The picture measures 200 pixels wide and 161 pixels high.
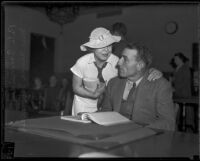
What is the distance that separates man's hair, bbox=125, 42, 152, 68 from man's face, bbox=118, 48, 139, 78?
15 millimetres

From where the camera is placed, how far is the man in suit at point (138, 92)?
90cm

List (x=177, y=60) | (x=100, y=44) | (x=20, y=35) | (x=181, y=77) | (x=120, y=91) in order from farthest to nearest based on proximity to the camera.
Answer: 1. (x=177, y=60)
2. (x=181, y=77)
3. (x=120, y=91)
4. (x=100, y=44)
5. (x=20, y=35)

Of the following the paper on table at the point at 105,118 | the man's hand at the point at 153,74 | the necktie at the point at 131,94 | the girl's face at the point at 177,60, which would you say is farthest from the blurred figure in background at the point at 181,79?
the paper on table at the point at 105,118

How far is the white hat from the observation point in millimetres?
890

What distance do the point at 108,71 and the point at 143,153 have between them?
50 cm

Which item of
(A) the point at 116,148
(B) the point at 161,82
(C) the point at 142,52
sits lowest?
(A) the point at 116,148

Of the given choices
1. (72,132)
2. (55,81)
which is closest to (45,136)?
(72,132)

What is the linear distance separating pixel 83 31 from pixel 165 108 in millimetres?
391

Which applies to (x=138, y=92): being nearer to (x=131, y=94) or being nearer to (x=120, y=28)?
(x=131, y=94)

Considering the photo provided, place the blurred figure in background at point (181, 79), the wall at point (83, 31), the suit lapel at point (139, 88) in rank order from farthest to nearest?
the blurred figure in background at point (181, 79) < the suit lapel at point (139, 88) < the wall at point (83, 31)

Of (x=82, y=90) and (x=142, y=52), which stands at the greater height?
(x=142, y=52)

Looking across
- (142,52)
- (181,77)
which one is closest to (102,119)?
(142,52)

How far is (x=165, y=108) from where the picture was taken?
35.9 inches

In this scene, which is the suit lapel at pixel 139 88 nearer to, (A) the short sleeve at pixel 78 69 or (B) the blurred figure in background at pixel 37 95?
(A) the short sleeve at pixel 78 69
